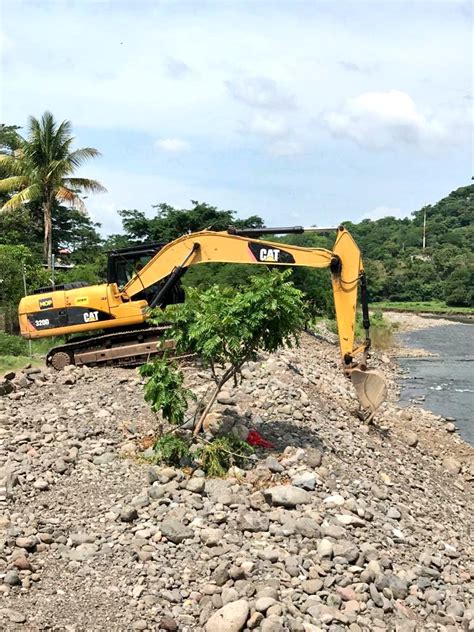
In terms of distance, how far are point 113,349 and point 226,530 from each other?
7558mm

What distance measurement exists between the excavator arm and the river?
611 cm

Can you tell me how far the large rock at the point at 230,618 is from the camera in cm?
562

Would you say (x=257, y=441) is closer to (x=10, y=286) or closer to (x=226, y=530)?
(x=226, y=530)

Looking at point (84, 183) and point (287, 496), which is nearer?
point (287, 496)

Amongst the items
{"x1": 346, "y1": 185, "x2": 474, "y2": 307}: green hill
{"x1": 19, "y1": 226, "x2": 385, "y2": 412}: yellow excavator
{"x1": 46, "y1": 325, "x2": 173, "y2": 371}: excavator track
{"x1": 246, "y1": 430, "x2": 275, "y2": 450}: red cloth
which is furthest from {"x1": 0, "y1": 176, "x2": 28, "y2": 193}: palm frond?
{"x1": 346, "y1": 185, "x2": 474, "y2": 307}: green hill

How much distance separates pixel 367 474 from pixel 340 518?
196 centimetres

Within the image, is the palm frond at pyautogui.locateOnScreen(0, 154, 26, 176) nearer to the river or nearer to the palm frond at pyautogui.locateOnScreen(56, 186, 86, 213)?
the palm frond at pyautogui.locateOnScreen(56, 186, 86, 213)

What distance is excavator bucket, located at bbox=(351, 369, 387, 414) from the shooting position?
437 inches

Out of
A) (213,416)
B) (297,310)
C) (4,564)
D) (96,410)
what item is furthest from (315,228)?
(4,564)

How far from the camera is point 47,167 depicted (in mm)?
25891

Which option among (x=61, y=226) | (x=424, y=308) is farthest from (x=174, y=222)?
(x=424, y=308)

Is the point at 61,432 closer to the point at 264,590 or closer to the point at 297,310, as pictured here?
the point at 297,310

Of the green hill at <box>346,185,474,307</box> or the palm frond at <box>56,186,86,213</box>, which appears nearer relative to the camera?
the palm frond at <box>56,186,86,213</box>

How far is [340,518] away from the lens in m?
7.66
